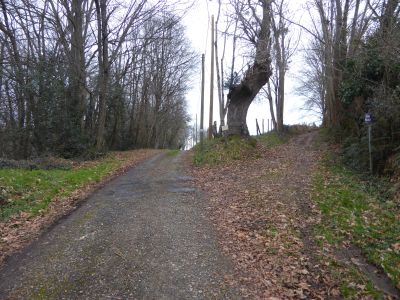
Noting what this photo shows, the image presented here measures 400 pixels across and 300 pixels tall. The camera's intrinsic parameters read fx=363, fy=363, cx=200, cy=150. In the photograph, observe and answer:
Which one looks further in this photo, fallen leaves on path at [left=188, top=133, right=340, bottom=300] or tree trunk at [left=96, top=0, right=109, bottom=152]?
tree trunk at [left=96, top=0, right=109, bottom=152]

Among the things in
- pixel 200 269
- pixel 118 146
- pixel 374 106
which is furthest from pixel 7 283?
pixel 118 146

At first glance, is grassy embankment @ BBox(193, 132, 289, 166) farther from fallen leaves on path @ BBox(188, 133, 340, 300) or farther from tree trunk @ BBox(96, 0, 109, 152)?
tree trunk @ BBox(96, 0, 109, 152)

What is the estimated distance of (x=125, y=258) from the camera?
586 centimetres

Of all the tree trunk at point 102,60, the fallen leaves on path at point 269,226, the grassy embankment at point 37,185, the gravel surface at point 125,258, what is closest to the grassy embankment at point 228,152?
the fallen leaves on path at point 269,226

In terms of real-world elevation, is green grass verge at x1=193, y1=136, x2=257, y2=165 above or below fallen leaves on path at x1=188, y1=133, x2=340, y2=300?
above

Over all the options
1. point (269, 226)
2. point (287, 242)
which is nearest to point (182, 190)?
point (269, 226)

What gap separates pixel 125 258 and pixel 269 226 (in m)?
3.03

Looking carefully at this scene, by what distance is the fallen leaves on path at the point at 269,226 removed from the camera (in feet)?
16.8

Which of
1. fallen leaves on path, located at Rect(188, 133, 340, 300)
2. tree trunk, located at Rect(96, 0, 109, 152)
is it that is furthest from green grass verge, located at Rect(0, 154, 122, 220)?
tree trunk, located at Rect(96, 0, 109, 152)

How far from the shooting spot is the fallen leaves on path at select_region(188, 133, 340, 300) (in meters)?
5.12

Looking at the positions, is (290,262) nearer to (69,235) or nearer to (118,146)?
(69,235)

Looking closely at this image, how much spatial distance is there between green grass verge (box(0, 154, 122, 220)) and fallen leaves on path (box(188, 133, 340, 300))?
382 centimetres

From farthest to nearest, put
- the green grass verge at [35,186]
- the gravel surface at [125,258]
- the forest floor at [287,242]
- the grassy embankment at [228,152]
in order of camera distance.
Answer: the grassy embankment at [228,152] < the green grass verge at [35,186] < the forest floor at [287,242] < the gravel surface at [125,258]

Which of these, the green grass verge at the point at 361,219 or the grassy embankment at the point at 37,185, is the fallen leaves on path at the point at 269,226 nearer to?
the green grass verge at the point at 361,219
